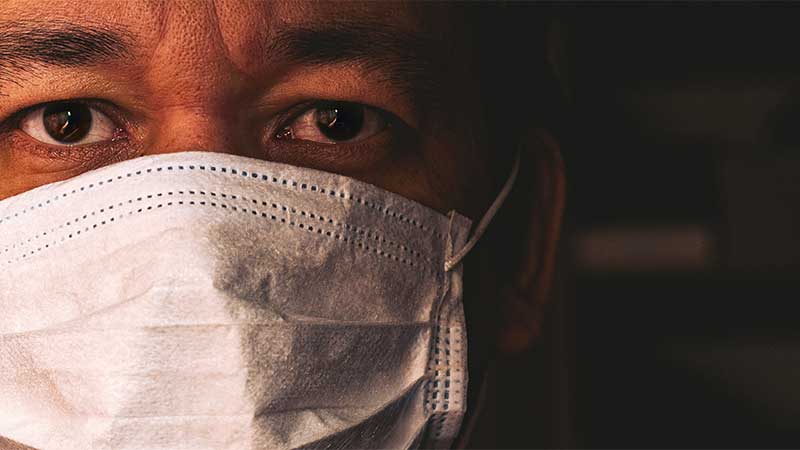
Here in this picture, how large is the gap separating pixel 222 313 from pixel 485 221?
55 cm

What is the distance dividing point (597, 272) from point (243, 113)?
1885 millimetres

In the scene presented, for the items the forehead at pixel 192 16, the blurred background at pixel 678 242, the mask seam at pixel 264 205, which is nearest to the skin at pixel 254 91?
A: the forehead at pixel 192 16

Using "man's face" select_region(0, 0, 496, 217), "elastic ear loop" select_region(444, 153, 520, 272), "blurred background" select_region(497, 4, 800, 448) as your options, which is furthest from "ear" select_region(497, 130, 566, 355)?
"blurred background" select_region(497, 4, 800, 448)

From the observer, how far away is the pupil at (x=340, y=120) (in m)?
1.55

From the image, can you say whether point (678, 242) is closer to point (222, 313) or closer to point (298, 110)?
point (298, 110)

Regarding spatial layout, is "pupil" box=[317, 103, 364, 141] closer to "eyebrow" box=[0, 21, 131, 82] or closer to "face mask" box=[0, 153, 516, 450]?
"face mask" box=[0, 153, 516, 450]

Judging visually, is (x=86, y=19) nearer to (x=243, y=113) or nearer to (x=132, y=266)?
(x=243, y=113)

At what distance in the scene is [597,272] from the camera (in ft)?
10.3

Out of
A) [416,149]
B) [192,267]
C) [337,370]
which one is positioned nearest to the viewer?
[192,267]

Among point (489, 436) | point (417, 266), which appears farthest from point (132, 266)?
point (489, 436)

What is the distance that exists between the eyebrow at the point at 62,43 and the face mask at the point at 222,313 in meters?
0.15

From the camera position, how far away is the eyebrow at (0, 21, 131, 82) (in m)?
1.39

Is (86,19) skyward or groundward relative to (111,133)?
skyward

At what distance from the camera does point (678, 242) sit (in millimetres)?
3090
